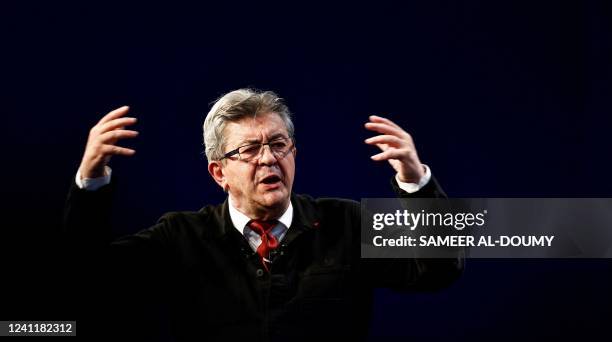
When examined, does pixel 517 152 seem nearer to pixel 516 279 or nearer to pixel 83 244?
pixel 516 279

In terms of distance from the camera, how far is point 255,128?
1944mm

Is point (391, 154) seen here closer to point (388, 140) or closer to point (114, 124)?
point (388, 140)

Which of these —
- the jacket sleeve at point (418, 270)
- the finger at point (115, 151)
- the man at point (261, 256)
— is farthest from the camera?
the man at point (261, 256)

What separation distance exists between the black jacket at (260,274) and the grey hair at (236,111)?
203 mm

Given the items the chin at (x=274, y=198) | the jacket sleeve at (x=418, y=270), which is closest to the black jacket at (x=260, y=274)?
the jacket sleeve at (x=418, y=270)

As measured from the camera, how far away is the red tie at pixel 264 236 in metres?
1.91

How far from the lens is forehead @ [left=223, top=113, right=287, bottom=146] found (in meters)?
1.93

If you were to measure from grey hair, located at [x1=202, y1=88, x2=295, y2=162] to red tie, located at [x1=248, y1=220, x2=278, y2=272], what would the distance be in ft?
0.80

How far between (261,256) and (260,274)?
0.20 ft

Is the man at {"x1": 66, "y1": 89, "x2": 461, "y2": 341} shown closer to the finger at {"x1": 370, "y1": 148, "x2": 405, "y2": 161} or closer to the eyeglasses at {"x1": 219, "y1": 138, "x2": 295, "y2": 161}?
the eyeglasses at {"x1": 219, "y1": 138, "x2": 295, "y2": 161}

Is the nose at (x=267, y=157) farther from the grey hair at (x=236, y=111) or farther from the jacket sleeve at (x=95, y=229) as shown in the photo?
the jacket sleeve at (x=95, y=229)

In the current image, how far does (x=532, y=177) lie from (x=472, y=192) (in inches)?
10.7

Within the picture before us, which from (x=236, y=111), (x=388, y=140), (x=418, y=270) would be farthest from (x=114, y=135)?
(x=418, y=270)

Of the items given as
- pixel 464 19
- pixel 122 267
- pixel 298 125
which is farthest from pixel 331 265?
pixel 464 19
